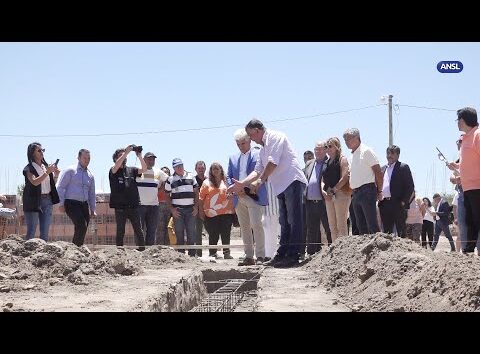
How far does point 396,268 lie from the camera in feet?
16.3

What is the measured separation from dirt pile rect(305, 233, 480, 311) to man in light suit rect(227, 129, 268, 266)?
1187 mm

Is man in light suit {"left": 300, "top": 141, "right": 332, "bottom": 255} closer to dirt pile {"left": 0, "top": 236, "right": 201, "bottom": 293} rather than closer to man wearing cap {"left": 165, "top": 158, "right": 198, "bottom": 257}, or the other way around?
man wearing cap {"left": 165, "top": 158, "right": 198, "bottom": 257}

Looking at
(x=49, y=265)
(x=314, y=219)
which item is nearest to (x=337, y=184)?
→ (x=314, y=219)

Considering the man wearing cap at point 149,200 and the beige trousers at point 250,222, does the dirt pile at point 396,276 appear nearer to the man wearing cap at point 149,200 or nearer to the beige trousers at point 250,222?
the beige trousers at point 250,222

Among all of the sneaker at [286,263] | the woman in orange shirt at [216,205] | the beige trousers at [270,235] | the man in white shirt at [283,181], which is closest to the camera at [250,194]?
the man in white shirt at [283,181]

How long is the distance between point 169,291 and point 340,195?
3320 mm

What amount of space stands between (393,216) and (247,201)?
5.91 feet

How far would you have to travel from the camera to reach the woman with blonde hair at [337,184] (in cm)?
805

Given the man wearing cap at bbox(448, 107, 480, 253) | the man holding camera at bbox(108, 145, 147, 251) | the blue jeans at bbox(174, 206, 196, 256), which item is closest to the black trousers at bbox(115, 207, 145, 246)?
the man holding camera at bbox(108, 145, 147, 251)

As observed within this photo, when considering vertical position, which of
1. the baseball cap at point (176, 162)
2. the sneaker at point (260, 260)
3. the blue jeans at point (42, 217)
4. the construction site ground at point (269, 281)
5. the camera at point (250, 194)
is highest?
the baseball cap at point (176, 162)

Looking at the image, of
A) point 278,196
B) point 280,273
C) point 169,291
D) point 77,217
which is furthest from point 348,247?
point 77,217

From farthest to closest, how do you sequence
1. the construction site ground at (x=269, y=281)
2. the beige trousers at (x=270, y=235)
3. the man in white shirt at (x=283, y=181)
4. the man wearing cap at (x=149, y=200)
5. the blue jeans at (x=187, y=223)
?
the blue jeans at (x=187, y=223)
the man wearing cap at (x=149, y=200)
the beige trousers at (x=270, y=235)
the man in white shirt at (x=283, y=181)
the construction site ground at (x=269, y=281)

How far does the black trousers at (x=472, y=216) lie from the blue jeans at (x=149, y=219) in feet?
16.1

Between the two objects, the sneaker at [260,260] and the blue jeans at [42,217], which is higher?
the blue jeans at [42,217]
